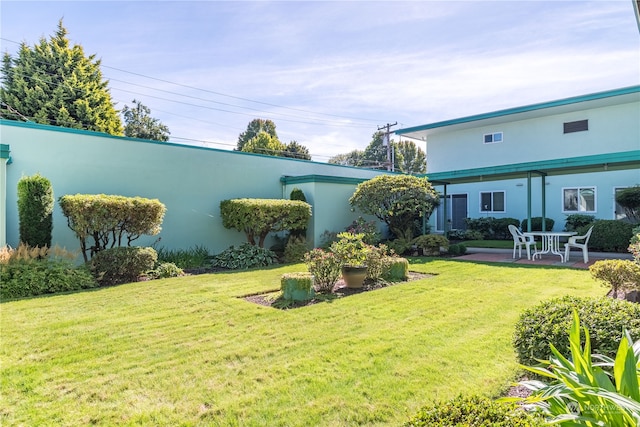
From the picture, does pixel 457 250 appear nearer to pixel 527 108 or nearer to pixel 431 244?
pixel 431 244

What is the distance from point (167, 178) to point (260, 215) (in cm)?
310

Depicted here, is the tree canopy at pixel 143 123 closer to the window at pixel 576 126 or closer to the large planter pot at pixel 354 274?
the window at pixel 576 126

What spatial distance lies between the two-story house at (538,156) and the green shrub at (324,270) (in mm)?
8333

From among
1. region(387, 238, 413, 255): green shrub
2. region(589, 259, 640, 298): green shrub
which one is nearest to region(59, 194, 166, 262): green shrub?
region(387, 238, 413, 255): green shrub

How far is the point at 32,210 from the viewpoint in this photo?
26.6ft

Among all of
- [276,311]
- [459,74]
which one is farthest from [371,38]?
[276,311]

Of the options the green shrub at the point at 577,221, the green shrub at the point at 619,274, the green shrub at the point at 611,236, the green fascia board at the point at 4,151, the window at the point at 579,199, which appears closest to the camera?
the green shrub at the point at 619,274

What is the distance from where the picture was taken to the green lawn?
3.01 m

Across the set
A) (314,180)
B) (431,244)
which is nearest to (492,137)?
(431,244)

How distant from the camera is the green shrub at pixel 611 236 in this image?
38.9ft

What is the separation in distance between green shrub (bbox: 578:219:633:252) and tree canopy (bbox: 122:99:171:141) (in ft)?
112

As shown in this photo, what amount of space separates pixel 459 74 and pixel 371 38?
3359mm

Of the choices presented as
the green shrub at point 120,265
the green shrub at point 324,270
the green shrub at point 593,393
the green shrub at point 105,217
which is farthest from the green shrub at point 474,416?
the green shrub at point 105,217

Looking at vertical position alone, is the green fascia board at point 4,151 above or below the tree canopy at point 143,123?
below
